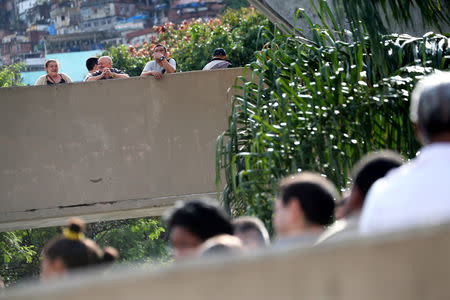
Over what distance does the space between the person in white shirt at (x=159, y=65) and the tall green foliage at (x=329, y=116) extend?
10.2ft

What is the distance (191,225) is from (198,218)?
38 mm

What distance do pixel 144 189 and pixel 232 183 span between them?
11.4 feet

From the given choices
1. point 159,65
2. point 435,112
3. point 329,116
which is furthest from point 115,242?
point 435,112

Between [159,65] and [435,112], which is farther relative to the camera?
[159,65]

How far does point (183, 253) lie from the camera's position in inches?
126

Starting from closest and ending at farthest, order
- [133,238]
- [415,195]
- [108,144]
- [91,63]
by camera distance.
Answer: [415,195]
[108,144]
[91,63]
[133,238]

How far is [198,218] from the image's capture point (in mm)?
3227

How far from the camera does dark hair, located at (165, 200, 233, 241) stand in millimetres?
3215

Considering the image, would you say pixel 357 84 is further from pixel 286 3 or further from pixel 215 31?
pixel 215 31

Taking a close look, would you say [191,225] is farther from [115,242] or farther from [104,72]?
[115,242]

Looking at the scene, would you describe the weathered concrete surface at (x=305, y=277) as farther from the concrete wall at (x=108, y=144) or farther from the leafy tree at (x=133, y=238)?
the leafy tree at (x=133, y=238)

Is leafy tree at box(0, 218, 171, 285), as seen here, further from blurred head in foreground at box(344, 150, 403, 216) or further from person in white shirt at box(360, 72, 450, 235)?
person in white shirt at box(360, 72, 450, 235)

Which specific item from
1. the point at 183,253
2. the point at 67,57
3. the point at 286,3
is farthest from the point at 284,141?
the point at 67,57

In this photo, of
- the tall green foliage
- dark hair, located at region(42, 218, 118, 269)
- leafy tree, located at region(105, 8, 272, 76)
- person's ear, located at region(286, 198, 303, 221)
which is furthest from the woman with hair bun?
leafy tree, located at region(105, 8, 272, 76)
